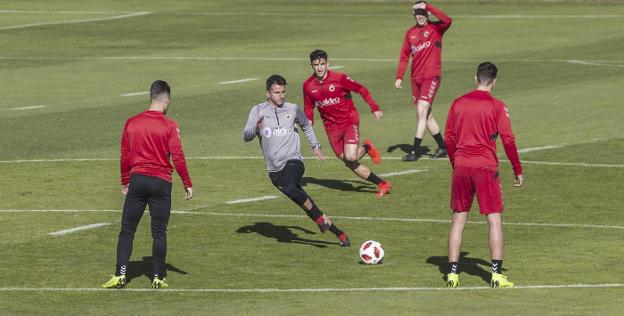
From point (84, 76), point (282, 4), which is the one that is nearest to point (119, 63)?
point (84, 76)

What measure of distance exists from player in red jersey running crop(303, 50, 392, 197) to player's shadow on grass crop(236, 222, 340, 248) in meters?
2.36

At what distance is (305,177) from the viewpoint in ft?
81.1

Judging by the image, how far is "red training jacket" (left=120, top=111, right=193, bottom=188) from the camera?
16.1 meters

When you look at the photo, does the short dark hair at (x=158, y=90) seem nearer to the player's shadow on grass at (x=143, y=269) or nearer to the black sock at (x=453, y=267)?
the player's shadow on grass at (x=143, y=269)

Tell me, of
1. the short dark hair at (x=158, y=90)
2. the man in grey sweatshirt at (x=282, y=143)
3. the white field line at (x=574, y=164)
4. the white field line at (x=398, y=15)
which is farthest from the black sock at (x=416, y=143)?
the white field line at (x=398, y=15)

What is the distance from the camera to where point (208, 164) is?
2581 centimetres

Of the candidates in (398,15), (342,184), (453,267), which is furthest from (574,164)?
(398,15)

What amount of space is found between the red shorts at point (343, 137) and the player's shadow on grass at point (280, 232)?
2.91 m

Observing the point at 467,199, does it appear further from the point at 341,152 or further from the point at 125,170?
the point at 341,152

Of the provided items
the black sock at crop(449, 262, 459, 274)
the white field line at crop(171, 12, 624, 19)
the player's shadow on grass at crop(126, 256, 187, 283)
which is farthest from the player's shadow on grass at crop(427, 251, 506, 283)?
the white field line at crop(171, 12, 624, 19)

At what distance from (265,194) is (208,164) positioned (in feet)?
9.87

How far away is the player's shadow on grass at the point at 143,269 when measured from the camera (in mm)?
17138

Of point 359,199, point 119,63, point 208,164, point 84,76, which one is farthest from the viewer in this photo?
point 119,63

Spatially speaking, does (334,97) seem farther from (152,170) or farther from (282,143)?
(152,170)
